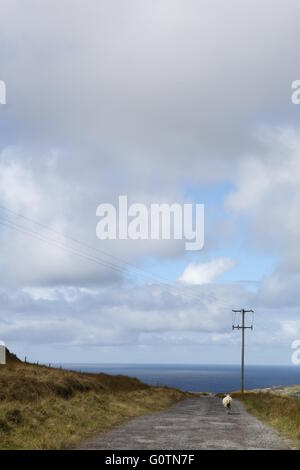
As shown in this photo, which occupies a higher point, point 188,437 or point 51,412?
point 188,437

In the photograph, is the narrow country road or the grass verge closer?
the narrow country road

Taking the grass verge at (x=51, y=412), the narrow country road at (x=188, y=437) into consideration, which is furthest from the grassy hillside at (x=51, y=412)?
the narrow country road at (x=188, y=437)

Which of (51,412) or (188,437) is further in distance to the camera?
(51,412)

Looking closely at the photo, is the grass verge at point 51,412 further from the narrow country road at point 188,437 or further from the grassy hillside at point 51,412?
the narrow country road at point 188,437

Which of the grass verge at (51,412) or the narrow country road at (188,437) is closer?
the narrow country road at (188,437)

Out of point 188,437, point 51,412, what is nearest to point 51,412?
point 51,412

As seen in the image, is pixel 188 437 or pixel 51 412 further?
pixel 51 412

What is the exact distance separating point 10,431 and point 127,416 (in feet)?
43.7

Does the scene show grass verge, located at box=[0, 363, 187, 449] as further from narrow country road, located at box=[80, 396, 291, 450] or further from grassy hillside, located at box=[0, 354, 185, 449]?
narrow country road, located at box=[80, 396, 291, 450]

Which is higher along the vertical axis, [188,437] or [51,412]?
[188,437]

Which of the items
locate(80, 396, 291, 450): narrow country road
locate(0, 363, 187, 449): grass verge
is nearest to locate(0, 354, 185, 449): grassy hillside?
locate(0, 363, 187, 449): grass verge

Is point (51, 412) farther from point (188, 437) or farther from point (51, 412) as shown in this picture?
point (188, 437)
